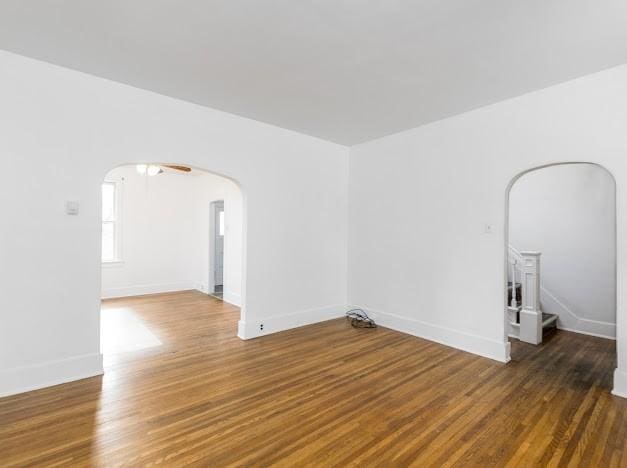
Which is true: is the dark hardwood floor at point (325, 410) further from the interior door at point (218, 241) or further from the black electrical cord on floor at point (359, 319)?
the interior door at point (218, 241)

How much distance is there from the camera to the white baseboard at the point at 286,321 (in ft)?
14.1

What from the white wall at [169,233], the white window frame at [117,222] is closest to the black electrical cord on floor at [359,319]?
the white wall at [169,233]

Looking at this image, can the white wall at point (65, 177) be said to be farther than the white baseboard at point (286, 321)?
No

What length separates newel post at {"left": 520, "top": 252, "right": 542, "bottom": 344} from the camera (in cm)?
427

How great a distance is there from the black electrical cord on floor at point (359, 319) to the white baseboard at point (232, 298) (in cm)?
222

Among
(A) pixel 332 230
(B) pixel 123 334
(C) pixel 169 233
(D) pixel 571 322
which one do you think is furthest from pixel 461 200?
(C) pixel 169 233

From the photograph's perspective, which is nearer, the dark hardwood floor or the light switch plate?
the dark hardwood floor

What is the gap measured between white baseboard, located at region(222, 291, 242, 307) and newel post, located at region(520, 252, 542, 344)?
15.5 feet

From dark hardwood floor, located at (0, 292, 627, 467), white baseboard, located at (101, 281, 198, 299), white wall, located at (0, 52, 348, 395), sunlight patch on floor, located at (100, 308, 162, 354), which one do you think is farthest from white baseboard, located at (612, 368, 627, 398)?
white baseboard, located at (101, 281, 198, 299)

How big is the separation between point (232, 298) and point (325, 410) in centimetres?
421

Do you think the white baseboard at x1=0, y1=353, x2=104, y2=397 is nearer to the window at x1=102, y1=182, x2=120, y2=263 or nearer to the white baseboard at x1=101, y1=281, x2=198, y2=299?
the white baseboard at x1=101, y1=281, x2=198, y2=299

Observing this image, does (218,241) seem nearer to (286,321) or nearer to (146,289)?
(146,289)

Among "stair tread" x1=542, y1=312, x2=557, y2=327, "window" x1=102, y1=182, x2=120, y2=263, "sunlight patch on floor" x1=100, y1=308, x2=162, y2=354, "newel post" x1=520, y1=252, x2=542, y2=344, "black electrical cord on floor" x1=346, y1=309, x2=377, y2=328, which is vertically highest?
"window" x1=102, y1=182, x2=120, y2=263

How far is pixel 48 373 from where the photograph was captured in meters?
2.94
